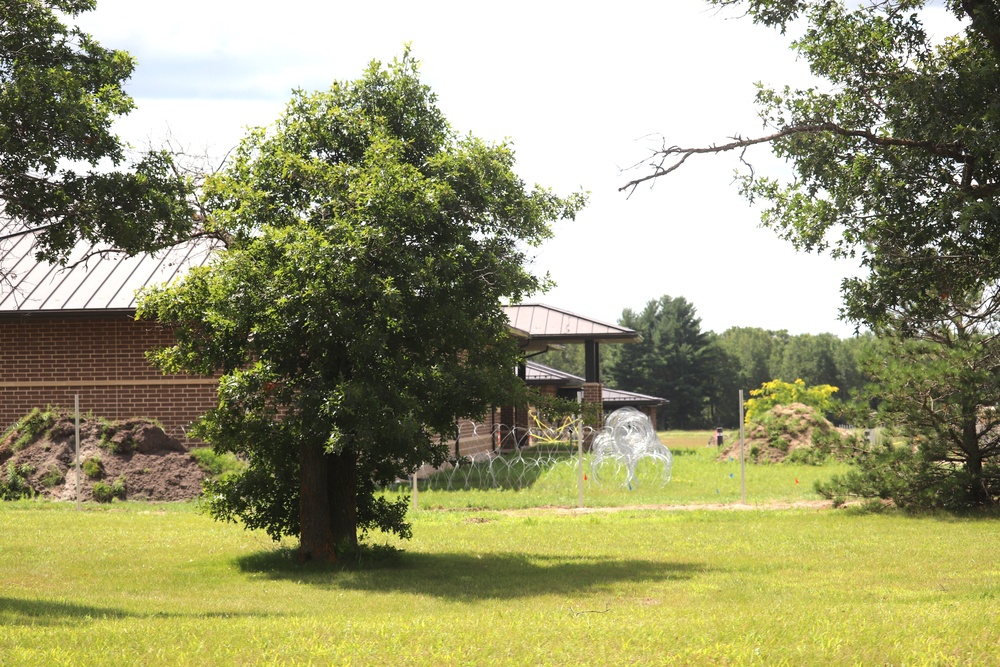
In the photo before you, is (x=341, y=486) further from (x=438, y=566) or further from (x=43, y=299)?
(x=43, y=299)

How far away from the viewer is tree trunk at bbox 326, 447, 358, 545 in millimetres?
12891

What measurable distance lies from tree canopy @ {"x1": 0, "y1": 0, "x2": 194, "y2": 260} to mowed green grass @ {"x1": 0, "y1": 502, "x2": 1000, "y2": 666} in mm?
3803

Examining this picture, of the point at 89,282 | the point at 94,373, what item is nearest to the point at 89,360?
the point at 94,373

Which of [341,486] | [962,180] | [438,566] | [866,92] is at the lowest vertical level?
[438,566]

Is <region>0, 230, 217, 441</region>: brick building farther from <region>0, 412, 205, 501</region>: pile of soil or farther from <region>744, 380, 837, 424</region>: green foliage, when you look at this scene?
<region>744, 380, 837, 424</region>: green foliage

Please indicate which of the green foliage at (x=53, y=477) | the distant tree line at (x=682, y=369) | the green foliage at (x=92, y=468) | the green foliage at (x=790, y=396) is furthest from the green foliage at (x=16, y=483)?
the distant tree line at (x=682, y=369)

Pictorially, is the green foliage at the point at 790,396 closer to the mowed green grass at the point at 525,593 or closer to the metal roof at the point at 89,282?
the metal roof at the point at 89,282

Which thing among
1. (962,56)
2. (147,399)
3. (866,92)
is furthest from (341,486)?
(147,399)

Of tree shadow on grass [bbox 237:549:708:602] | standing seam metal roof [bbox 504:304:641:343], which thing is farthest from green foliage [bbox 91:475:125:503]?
standing seam metal roof [bbox 504:304:641:343]

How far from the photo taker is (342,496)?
13.0 metres

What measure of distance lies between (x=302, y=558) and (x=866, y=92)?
816 cm

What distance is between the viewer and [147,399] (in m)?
23.0

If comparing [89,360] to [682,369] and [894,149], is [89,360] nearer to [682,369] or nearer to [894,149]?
[894,149]

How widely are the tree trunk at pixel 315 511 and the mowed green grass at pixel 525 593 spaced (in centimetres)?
30
